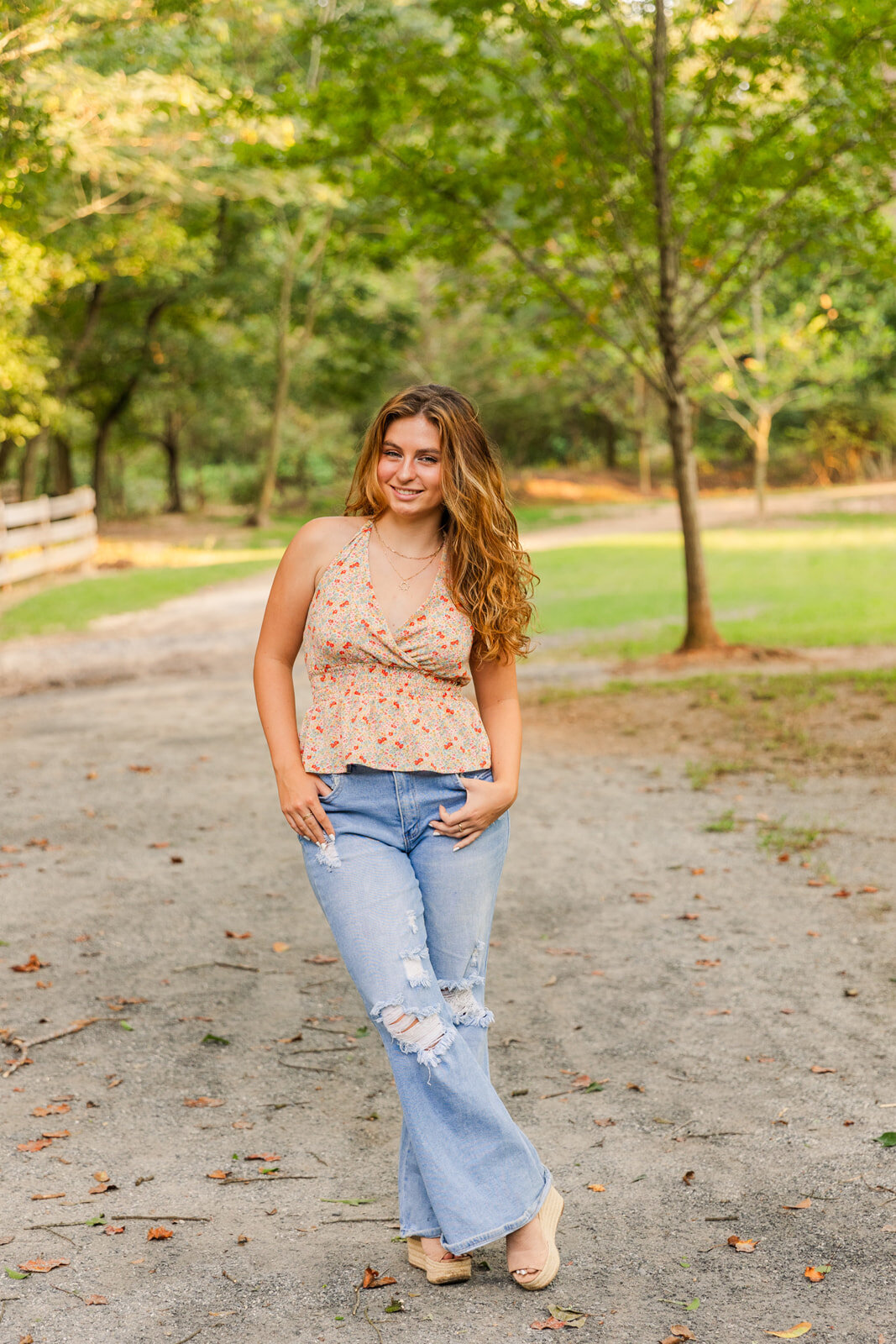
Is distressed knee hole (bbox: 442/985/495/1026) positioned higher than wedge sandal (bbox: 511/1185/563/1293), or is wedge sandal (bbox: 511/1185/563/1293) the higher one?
distressed knee hole (bbox: 442/985/495/1026)

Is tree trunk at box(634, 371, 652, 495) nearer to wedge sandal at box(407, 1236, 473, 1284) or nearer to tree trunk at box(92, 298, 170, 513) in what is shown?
tree trunk at box(92, 298, 170, 513)

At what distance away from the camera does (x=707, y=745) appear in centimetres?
887

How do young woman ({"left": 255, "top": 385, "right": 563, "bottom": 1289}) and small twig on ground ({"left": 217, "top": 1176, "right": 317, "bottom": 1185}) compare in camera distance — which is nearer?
young woman ({"left": 255, "top": 385, "right": 563, "bottom": 1289})

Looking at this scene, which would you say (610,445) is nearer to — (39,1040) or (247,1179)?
(39,1040)

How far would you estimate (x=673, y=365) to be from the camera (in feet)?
38.5

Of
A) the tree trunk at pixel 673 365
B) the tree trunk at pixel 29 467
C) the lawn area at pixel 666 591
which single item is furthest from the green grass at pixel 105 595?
the tree trunk at pixel 673 365

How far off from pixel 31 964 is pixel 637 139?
8.96m

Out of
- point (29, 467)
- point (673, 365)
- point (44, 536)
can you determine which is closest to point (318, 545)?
point (673, 365)

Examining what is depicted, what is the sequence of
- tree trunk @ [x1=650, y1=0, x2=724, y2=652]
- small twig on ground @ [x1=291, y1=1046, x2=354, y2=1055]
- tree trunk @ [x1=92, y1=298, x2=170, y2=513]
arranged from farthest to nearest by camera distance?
tree trunk @ [x1=92, y1=298, x2=170, y2=513] < tree trunk @ [x1=650, y1=0, x2=724, y2=652] < small twig on ground @ [x1=291, y1=1046, x2=354, y2=1055]

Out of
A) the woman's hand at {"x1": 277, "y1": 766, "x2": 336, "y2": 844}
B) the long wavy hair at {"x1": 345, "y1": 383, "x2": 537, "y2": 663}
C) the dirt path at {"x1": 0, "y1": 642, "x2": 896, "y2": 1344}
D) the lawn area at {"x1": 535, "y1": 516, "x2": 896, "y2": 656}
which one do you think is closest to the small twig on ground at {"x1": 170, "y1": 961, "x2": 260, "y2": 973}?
the dirt path at {"x1": 0, "y1": 642, "x2": 896, "y2": 1344}

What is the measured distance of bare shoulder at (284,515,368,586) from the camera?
9.46 feet

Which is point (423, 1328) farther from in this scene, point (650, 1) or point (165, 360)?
point (165, 360)

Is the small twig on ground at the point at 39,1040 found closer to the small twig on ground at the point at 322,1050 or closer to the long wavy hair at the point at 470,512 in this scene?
the small twig on ground at the point at 322,1050

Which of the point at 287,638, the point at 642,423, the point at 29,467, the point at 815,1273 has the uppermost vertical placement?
the point at 642,423
